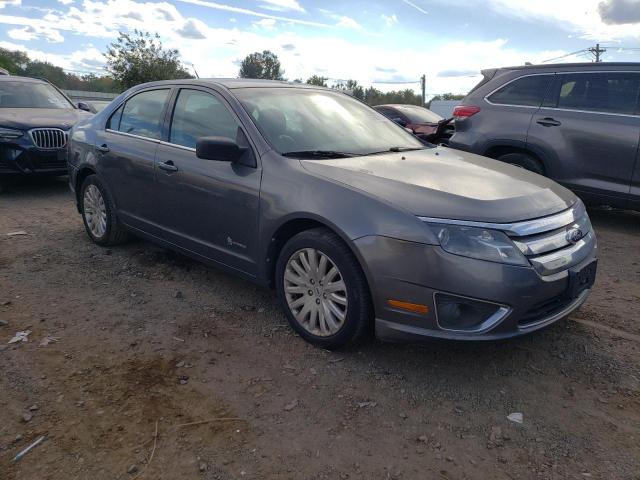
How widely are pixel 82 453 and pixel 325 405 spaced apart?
1160 mm

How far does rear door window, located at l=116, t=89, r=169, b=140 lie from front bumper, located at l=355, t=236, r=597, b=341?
2.44 meters

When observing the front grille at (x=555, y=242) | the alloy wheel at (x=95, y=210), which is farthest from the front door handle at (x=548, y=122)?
the alloy wheel at (x=95, y=210)

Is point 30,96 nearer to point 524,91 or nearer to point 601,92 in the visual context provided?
point 524,91

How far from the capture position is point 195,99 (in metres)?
4.17

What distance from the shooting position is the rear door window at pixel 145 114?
4.45 m

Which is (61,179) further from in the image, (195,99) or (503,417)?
(503,417)

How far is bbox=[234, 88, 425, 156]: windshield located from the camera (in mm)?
3646

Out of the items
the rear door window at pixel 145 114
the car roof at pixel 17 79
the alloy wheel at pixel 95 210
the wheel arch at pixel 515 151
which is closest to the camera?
the rear door window at pixel 145 114

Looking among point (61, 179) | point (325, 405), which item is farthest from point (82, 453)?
point (61, 179)

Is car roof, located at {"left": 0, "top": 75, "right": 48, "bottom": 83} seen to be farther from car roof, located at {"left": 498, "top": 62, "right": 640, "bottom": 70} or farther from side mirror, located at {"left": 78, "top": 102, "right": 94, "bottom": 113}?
car roof, located at {"left": 498, "top": 62, "right": 640, "bottom": 70}

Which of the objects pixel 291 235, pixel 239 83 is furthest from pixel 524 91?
pixel 291 235

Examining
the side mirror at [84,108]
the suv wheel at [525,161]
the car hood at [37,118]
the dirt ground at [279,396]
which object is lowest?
the dirt ground at [279,396]

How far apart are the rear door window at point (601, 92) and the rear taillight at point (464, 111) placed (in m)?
1.00

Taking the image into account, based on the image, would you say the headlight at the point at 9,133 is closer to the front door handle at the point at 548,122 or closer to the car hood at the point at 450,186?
the car hood at the point at 450,186
